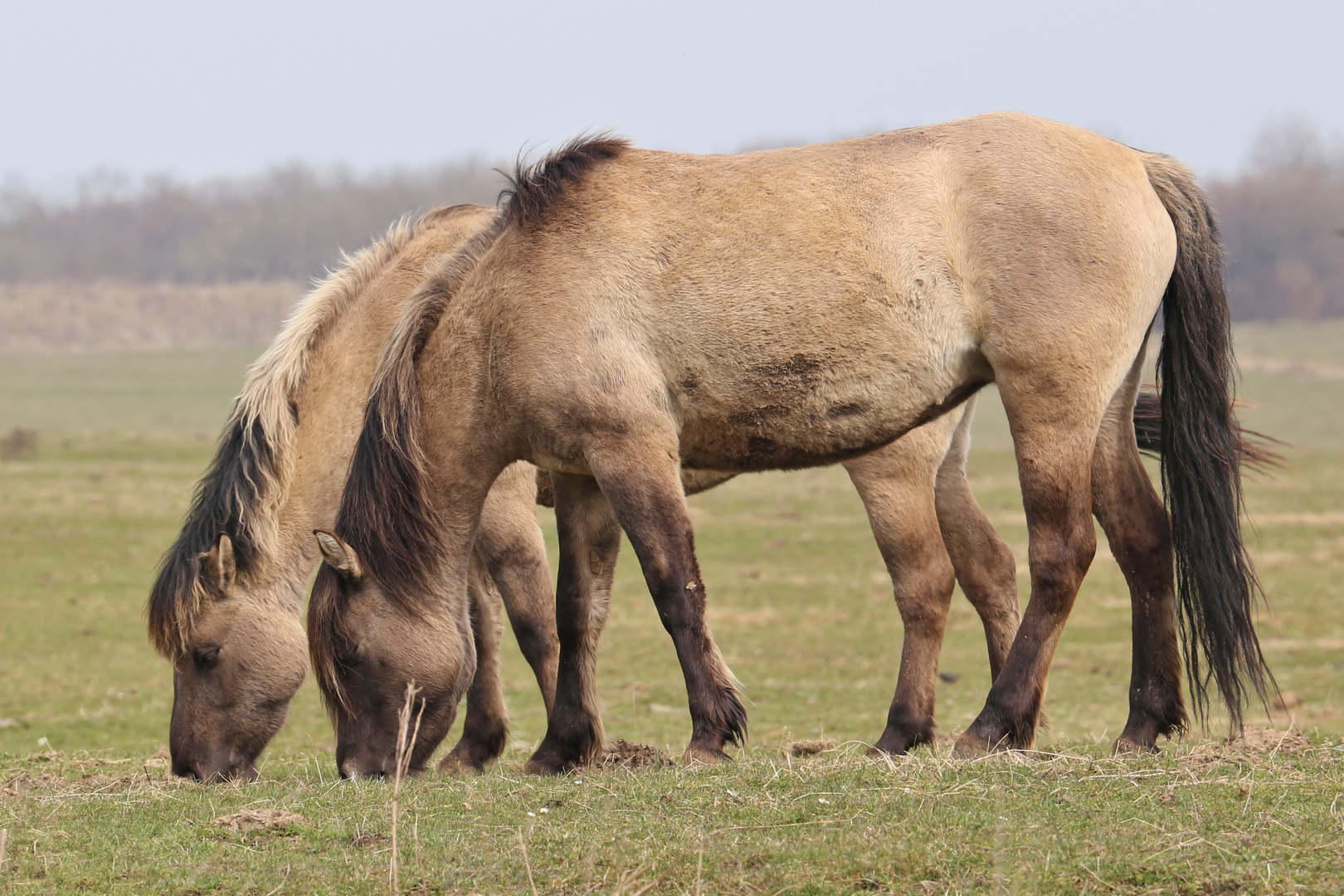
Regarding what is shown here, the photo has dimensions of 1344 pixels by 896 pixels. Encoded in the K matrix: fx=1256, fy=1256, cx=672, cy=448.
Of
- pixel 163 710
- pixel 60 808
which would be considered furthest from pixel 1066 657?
pixel 60 808

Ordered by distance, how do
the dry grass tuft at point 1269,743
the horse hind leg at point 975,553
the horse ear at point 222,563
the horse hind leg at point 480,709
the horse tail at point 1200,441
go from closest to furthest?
the dry grass tuft at point 1269,743 → the horse tail at point 1200,441 → the horse ear at point 222,563 → the horse hind leg at point 480,709 → the horse hind leg at point 975,553

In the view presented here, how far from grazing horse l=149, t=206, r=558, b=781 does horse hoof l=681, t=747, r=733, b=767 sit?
1.15 m

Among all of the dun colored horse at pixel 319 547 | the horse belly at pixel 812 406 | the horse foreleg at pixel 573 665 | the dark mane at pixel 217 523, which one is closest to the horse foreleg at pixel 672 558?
the horse belly at pixel 812 406

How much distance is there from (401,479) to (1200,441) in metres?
3.50

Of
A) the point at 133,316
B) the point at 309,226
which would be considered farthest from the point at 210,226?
the point at 133,316

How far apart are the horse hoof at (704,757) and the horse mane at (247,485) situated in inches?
98.7

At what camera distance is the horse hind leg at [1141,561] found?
5445mm

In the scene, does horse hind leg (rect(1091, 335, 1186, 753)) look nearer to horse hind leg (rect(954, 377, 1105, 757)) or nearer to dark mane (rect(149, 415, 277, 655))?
horse hind leg (rect(954, 377, 1105, 757))

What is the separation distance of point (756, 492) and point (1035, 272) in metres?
19.9

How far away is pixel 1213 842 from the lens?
3.38 m

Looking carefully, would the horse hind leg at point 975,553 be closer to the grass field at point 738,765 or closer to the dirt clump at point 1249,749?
the grass field at point 738,765

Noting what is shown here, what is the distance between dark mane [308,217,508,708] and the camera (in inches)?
211

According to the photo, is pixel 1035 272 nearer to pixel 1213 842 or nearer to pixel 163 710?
pixel 1213 842

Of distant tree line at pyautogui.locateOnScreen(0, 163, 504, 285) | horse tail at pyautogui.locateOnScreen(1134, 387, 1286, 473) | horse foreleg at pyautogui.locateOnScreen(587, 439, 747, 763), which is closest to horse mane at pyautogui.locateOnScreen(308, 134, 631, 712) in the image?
horse foreleg at pyautogui.locateOnScreen(587, 439, 747, 763)
